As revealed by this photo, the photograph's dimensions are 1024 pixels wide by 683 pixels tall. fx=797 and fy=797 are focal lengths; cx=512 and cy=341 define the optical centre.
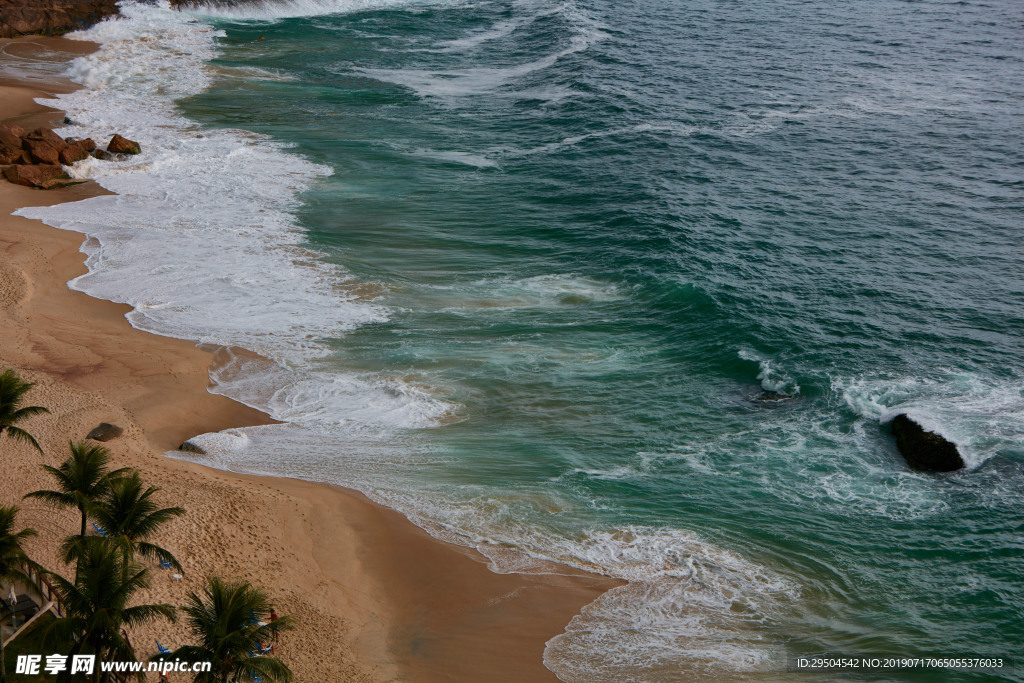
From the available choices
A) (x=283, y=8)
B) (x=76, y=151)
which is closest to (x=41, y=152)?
(x=76, y=151)

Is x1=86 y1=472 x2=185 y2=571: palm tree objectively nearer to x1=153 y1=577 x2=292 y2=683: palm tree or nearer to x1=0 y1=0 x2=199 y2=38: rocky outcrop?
x1=153 y1=577 x2=292 y2=683: palm tree

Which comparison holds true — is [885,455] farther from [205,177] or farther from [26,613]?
[205,177]

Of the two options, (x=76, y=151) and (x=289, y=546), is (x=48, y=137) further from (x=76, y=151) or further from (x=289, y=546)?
(x=289, y=546)

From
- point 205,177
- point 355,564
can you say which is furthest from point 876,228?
point 205,177

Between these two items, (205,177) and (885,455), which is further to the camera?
(205,177)

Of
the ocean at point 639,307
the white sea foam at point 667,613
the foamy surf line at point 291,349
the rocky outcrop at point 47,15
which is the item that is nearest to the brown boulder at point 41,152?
the foamy surf line at point 291,349

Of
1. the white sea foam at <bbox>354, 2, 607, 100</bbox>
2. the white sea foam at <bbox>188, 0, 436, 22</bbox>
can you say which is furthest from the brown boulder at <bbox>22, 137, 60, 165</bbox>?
the white sea foam at <bbox>188, 0, 436, 22</bbox>

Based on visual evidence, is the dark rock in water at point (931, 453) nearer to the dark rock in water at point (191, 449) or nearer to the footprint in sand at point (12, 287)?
the dark rock in water at point (191, 449)
